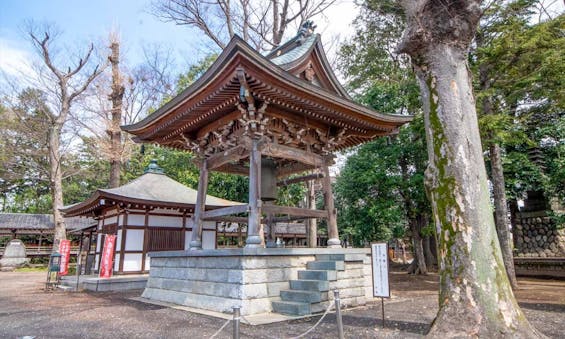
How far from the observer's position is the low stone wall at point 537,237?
629 inches

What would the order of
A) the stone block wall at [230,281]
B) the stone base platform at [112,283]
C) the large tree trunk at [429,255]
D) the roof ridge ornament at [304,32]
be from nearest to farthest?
1. the stone block wall at [230,281]
2. the roof ridge ornament at [304,32]
3. the stone base platform at [112,283]
4. the large tree trunk at [429,255]

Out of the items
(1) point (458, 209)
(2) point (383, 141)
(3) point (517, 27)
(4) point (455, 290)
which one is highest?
(3) point (517, 27)

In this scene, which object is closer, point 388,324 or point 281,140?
point 388,324

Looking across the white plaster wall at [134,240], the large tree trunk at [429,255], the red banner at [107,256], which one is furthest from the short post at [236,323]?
the large tree trunk at [429,255]

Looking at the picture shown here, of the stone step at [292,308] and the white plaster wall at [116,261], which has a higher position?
the white plaster wall at [116,261]

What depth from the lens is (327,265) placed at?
6.85 metres

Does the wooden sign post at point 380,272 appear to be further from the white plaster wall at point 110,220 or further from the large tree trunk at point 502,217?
the white plaster wall at point 110,220

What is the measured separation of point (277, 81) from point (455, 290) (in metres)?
4.19

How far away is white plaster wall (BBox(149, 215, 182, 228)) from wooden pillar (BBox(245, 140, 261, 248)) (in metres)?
7.95

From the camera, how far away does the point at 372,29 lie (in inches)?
620

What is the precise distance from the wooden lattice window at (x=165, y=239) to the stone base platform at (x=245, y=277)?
5.25 metres

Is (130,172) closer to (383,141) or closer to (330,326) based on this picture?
(383,141)

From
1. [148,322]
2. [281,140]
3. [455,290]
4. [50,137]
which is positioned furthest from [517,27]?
[50,137]

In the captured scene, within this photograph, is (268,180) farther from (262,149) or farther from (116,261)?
(116,261)
